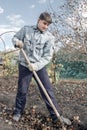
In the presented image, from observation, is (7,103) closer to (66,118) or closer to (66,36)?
(66,118)

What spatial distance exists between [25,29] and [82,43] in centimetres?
→ 868

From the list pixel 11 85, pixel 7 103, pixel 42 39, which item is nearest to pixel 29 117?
pixel 7 103

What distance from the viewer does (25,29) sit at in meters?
6.06

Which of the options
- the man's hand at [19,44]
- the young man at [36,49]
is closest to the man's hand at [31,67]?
the young man at [36,49]

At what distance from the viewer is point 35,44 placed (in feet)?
19.8

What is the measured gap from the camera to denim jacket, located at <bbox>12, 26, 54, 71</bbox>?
6023 mm

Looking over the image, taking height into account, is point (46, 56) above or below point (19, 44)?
below

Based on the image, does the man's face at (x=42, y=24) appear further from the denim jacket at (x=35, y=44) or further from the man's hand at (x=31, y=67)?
the man's hand at (x=31, y=67)

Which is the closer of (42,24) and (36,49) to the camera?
(42,24)

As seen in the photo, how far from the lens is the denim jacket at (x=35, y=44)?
19.8 feet

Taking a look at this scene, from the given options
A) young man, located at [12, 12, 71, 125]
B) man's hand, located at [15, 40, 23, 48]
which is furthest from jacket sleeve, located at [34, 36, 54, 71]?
man's hand, located at [15, 40, 23, 48]

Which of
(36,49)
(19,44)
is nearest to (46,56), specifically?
(36,49)

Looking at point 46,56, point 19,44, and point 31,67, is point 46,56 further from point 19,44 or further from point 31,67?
point 19,44

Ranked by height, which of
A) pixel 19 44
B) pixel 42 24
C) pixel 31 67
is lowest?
pixel 31 67
